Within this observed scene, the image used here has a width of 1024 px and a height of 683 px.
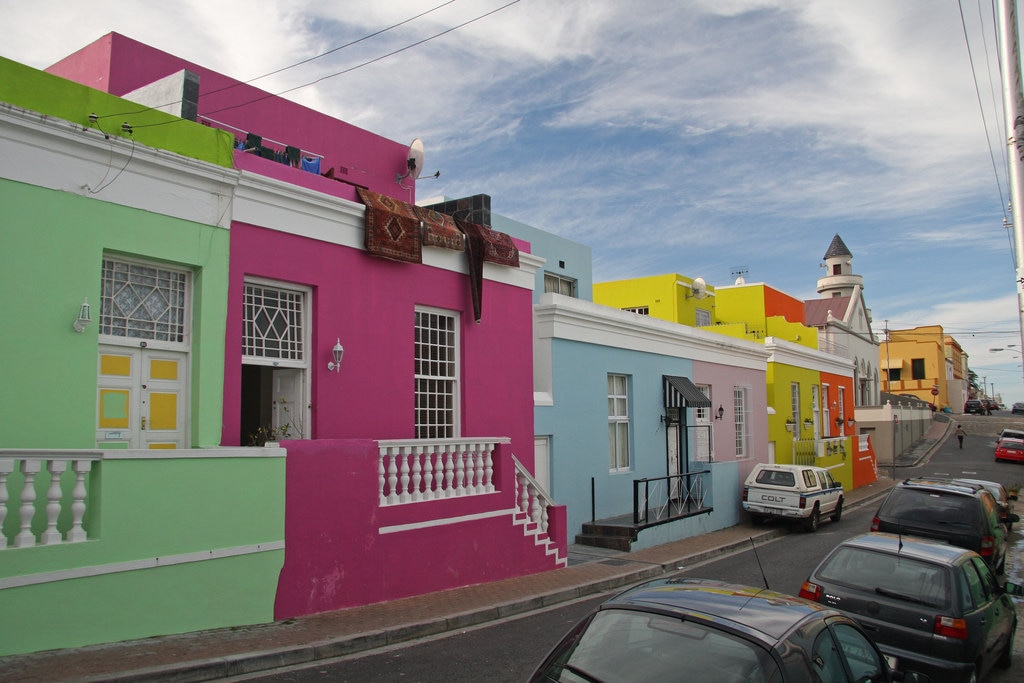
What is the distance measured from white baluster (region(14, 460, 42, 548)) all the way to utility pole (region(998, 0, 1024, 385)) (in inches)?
462

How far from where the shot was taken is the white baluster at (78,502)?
23.5ft

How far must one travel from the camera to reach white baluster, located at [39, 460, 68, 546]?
6988 mm

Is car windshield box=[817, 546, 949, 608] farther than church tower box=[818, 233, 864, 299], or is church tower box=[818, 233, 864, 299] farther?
church tower box=[818, 233, 864, 299]

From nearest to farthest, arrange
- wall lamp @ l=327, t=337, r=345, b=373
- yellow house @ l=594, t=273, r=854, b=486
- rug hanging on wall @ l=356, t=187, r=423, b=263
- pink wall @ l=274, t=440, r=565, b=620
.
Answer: pink wall @ l=274, t=440, r=565, b=620 < wall lamp @ l=327, t=337, r=345, b=373 < rug hanging on wall @ l=356, t=187, r=423, b=263 < yellow house @ l=594, t=273, r=854, b=486

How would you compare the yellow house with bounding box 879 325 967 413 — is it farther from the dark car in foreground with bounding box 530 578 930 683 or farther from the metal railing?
the dark car in foreground with bounding box 530 578 930 683

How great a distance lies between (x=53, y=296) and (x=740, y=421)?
20725 mm

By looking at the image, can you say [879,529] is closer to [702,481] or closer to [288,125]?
[702,481]

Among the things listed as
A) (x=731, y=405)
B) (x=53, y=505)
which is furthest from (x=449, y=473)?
(x=731, y=405)

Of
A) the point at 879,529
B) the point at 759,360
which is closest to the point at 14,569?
the point at 879,529

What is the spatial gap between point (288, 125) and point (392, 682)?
10.5 metres

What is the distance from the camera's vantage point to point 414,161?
15.9 meters

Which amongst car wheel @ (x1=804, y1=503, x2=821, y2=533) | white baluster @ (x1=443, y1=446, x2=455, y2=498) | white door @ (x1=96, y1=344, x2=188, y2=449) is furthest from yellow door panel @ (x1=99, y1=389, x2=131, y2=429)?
car wheel @ (x1=804, y1=503, x2=821, y2=533)

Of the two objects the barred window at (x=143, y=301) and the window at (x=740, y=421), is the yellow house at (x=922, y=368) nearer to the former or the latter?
the window at (x=740, y=421)

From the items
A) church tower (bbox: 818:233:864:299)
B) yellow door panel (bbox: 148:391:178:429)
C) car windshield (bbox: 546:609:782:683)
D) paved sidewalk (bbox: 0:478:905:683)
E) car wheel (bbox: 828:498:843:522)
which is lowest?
car wheel (bbox: 828:498:843:522)
